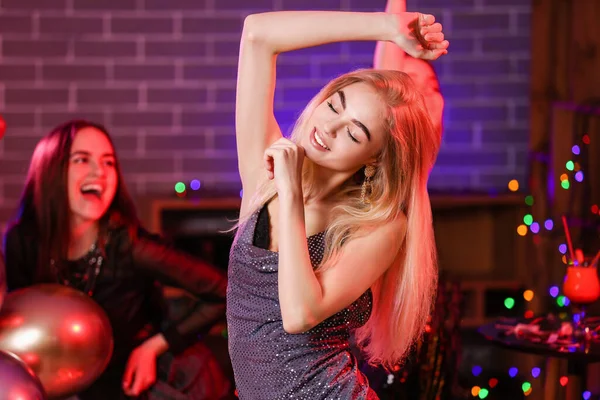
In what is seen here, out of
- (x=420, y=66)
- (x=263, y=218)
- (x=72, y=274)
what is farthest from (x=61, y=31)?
(x=263, y=218)

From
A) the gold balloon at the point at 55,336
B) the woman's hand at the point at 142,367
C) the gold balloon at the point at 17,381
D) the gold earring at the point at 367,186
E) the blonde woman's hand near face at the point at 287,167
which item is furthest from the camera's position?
the woman's hand at the point at 142,367

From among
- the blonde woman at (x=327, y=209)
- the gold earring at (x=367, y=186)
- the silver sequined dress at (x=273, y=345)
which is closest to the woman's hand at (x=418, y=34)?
the blonde woman at (x=327, y=209)

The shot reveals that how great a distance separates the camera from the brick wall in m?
4.42

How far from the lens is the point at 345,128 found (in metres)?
1.83

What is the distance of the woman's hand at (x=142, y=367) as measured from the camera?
9.57 ft

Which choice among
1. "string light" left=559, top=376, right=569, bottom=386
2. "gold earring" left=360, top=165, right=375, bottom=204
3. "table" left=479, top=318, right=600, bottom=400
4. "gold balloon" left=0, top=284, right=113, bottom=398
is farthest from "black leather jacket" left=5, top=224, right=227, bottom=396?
"gold earring" left=360, top=165, right=375, bottom=204

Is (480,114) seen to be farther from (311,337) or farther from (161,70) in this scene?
(311,337)

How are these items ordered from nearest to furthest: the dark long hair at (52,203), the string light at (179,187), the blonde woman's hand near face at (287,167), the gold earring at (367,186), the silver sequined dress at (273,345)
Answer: the blonde woman's hand near face at (287,167) → the silver sequined dress at (273,345) → the gold earring at (367,186) → the dark long hair at (52,203) → the string light at (179,187)

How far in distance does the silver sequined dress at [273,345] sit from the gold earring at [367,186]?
0.41 feet

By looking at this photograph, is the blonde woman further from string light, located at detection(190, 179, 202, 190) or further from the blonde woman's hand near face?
string light, located at detection(190, 179, 202, 190)

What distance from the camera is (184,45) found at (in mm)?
4453

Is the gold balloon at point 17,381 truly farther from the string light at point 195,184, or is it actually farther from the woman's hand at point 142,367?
the string light at point 195,184

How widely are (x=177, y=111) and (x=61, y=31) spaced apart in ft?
2.10

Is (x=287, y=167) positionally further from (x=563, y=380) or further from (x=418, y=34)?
(x=563, y=380)
